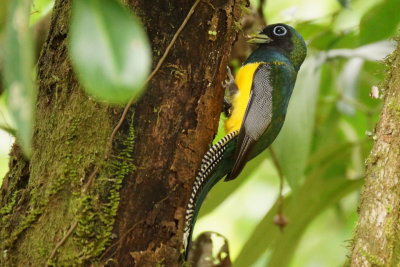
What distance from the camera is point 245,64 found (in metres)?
3.57

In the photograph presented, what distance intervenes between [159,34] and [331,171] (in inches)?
69.4

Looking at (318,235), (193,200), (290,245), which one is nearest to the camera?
(193,200)

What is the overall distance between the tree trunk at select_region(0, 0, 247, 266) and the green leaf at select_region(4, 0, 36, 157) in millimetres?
1019

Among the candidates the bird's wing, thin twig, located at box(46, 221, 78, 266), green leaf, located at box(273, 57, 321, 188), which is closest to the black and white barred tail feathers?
the bird's wing

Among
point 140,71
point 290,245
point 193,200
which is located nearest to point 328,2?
point 290,245

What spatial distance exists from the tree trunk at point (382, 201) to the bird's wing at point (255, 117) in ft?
2.82

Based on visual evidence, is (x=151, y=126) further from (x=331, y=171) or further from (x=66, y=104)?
(x=331, y=171)

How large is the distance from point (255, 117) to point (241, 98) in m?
0.28

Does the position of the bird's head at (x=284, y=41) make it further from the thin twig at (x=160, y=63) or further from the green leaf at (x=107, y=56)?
the green leaf at (x=107, y=56)

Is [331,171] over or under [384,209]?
under

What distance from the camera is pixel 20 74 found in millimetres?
1092

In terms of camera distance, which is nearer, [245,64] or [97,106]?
[97,106]

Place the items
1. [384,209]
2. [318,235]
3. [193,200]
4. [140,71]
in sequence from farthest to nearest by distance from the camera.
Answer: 1. [318,235]
2. [193,200]
3. [384,209]
4. [140,71]

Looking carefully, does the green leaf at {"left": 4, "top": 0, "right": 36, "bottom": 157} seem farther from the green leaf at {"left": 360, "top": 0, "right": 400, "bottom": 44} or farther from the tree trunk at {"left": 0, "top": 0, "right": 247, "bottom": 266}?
the green leaf at {"left": 360, "top": 0, "right": 400, "bottom": 44}
